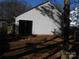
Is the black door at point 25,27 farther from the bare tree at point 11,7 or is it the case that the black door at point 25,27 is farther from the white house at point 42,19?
the bare tree at point 11,7

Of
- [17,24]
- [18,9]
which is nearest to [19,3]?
[18,9]

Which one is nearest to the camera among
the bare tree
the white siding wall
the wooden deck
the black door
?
the wooden deck

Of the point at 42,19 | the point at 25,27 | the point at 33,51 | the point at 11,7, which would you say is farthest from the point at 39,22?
the point at 11,7

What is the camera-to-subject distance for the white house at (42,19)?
43.6 m

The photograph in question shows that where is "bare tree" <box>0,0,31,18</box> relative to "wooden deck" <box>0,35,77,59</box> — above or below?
above

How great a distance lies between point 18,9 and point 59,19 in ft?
181

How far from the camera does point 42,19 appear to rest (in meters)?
43.7

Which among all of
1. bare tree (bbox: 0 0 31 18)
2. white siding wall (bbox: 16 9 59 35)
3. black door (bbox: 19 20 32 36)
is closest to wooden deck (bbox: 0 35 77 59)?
white siding wall (bbox: 16 9 59 35)

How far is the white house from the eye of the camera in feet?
143

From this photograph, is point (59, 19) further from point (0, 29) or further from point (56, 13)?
point (0, 29)

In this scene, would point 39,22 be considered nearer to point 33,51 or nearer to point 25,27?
point 25,27

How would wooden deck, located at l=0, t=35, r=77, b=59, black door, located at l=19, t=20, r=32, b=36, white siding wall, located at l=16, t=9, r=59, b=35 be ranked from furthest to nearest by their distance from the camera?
1. black door, located at l=19, t=20, r=32, b=36
2. white siding wall, located at l=16, t=9, r=59, b=35
3. wooden deck, located at l=0, t=35, r=77, b=59

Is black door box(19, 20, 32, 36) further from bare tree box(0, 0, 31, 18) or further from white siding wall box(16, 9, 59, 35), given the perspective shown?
bare tree box(0, 0, 31, 18)

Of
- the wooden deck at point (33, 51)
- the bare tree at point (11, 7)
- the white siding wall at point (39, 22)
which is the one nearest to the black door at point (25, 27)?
the white siding wall at point (39, 22)
